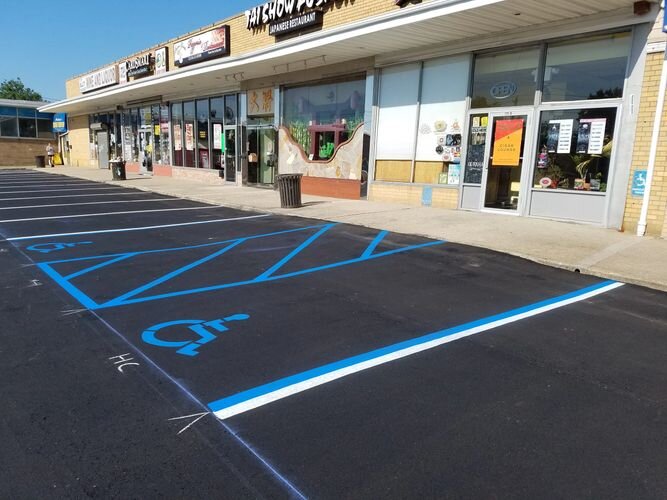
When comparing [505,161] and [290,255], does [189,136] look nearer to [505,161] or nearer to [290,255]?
[505,161]

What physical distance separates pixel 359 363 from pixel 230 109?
19.5m

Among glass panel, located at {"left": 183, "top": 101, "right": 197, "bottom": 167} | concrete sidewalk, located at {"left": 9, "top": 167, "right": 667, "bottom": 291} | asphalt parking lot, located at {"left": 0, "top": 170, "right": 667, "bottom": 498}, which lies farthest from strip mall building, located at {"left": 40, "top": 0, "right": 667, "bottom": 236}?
asphalt parking lot, located at {"left": 0, "top": 170, "right": 667, "bottom": 498}

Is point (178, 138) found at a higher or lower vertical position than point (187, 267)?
higher

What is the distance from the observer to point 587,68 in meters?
10.1

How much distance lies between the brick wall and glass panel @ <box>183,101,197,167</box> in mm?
24980

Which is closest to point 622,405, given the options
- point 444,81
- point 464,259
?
point 464,259

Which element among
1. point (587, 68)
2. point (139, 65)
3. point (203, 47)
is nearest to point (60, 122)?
point (139, 65)

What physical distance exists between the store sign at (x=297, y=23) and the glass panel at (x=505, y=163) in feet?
21.5

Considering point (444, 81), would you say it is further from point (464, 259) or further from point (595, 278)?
point (595, 278)

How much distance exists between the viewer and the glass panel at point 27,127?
41.6 m

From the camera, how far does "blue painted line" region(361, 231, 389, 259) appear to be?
7.86 m

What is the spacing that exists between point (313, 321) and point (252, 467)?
2275 millimetres

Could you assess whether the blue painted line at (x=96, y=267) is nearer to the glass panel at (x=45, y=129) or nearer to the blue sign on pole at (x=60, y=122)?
the blue sign on pole at (x=60, y=122)

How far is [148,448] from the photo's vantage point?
2754 millimetres
